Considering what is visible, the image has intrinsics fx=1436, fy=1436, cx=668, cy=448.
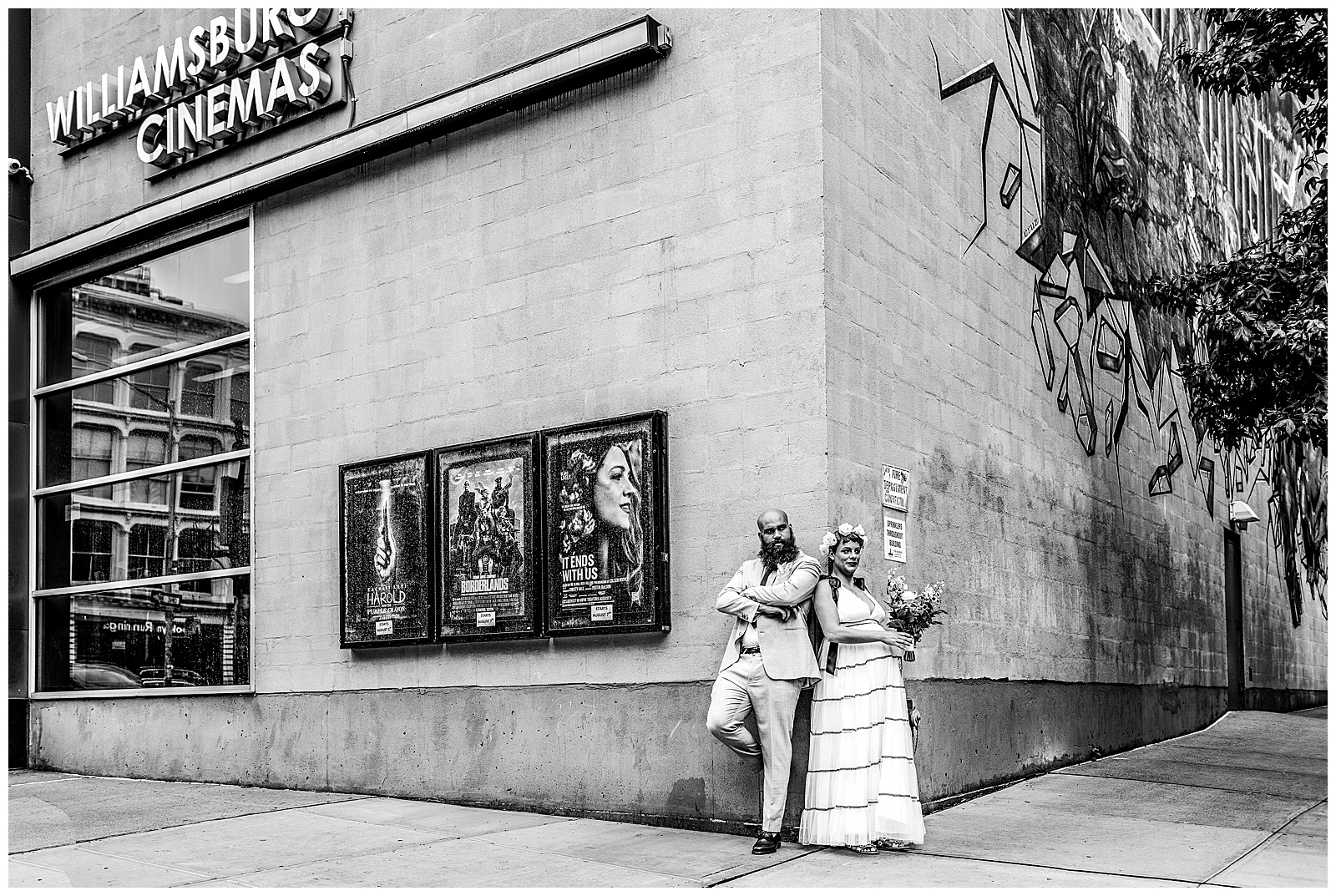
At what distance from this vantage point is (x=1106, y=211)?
1623 cm

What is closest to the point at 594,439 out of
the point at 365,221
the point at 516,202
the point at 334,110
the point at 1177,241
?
the point at 516,202

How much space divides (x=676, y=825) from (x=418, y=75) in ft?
21.7

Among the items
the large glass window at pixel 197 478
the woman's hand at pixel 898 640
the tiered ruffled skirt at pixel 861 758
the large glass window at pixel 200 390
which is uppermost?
the large glass window at pixel 200 390

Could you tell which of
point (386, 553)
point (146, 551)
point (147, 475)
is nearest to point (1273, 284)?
point (386, 553)

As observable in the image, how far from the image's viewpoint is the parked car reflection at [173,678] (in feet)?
44.0

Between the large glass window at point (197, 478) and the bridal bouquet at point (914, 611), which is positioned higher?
the large glass window at point (197, 478)

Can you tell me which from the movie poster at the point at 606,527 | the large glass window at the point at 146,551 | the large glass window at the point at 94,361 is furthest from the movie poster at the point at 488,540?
the large glass window at the point at 94,361

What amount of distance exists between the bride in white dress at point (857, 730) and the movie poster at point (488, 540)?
8.72 ft

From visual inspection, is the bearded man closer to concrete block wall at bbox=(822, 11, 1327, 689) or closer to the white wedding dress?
the white wedding dress

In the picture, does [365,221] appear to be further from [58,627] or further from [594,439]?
[58,627]

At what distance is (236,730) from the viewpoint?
12.7m

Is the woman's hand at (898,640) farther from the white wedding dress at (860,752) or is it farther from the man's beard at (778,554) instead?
the man's beard at (778,554)

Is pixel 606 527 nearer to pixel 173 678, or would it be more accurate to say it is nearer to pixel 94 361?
pixel 173 678

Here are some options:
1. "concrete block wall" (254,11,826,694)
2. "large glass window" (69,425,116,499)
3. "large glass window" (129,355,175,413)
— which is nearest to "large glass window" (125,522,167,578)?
"large glass window" (69,425,116,499)
